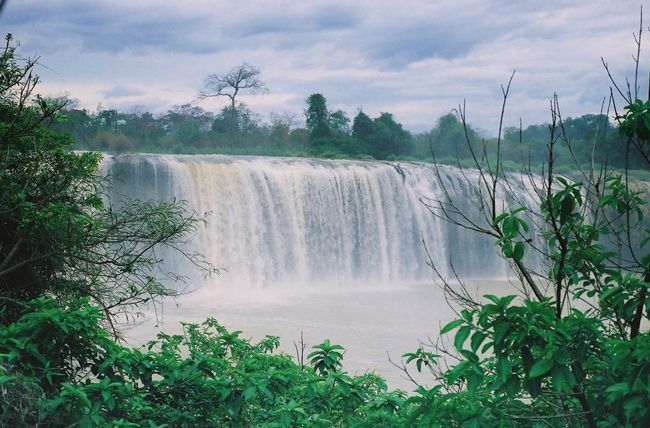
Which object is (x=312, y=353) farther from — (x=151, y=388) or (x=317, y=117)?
(x=317, y=117)

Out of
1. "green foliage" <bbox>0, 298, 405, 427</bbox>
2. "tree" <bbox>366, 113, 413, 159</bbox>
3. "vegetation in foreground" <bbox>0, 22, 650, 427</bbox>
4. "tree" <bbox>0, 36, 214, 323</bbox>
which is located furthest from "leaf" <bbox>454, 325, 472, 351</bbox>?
"tree" <bbox>366, 113, 413, 159</bbox>

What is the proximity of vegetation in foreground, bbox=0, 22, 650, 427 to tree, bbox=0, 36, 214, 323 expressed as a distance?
0.05ft

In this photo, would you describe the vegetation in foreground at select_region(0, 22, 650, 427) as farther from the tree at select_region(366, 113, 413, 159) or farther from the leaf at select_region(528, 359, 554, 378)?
the tree at select_region(366, 113, 413, 159)

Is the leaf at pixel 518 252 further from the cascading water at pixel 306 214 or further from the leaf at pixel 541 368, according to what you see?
the cascading water at pixel 306 214

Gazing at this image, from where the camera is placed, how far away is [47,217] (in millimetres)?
5586

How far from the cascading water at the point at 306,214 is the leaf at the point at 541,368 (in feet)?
51.1

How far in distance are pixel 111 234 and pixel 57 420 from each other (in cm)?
312

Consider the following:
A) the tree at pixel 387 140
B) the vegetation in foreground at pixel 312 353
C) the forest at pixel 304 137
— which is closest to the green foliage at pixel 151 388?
the vegetation in foreground at pixel 312 353

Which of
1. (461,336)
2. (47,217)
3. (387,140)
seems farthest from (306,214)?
(461,336)

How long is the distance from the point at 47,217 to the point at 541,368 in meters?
3.94

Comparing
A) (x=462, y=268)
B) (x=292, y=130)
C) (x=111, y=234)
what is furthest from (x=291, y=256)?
(x=292, y=130)

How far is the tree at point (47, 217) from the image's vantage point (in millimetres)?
5672

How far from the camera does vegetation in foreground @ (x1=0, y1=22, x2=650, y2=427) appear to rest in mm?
2854

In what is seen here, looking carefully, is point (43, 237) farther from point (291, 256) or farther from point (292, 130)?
point (292, 130)
